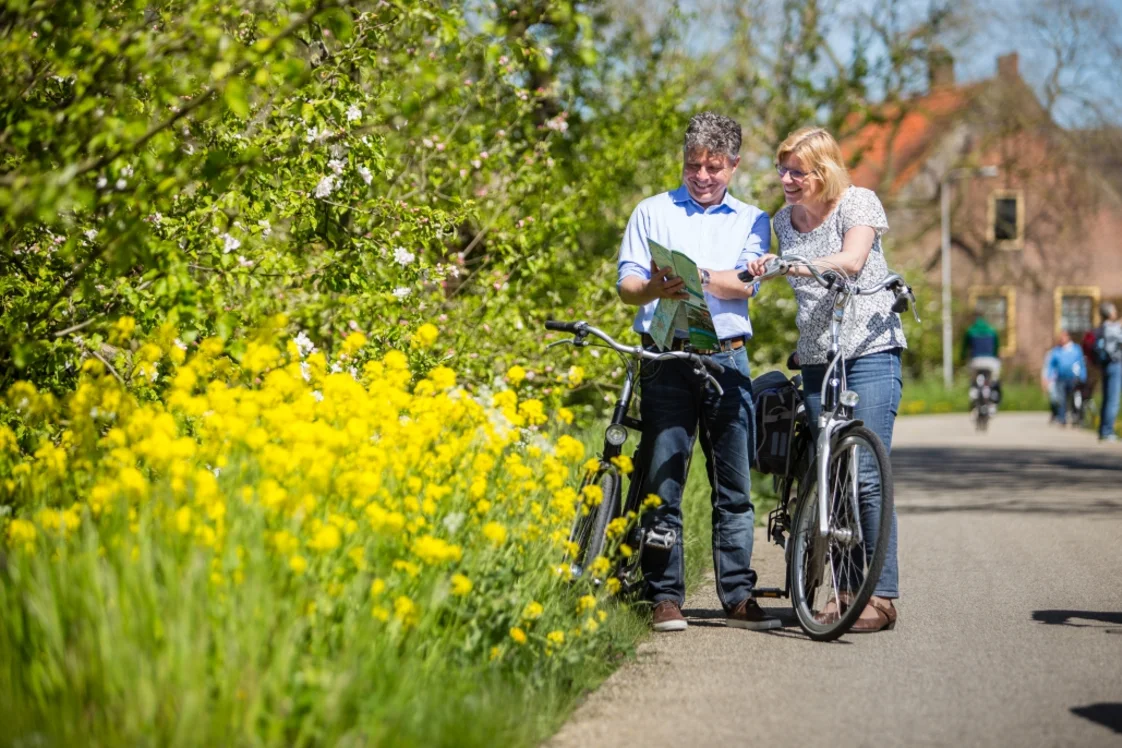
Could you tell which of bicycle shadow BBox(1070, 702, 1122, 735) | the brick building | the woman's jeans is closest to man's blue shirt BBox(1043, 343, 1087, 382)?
the brick building

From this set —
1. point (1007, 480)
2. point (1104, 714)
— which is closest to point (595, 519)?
point (1104, 714)

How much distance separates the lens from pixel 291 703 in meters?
3.26

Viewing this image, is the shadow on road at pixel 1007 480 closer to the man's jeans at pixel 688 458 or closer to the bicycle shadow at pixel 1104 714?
the man's jeans at pixel 688 458

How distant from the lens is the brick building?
4256cm

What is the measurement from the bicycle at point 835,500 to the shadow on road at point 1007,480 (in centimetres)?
496

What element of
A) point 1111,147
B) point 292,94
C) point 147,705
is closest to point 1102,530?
point 292,94

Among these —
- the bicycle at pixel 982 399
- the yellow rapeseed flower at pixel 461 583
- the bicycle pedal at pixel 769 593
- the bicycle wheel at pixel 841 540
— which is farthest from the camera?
the bicycle at pixel 982 399

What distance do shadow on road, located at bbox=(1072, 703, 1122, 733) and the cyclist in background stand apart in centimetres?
1954

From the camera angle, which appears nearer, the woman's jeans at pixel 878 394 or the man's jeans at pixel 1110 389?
the woman's jeans at pixel 878 394

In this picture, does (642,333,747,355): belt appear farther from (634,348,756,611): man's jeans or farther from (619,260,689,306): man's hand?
(619,260,689,306): man's hand

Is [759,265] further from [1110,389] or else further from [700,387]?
[1110,389]

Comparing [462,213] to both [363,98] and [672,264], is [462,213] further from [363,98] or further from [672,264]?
[672,264]

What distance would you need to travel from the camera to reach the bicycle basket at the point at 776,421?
5.96 m

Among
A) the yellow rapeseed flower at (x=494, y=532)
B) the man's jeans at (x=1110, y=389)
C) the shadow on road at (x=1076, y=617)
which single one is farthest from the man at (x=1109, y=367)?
the yellow rapeseed flower at (x=494, y=532)
